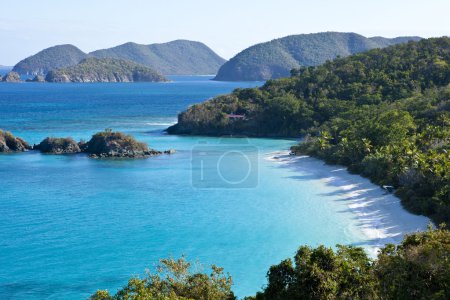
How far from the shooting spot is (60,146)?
57.9 metres

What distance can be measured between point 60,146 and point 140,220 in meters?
30.7

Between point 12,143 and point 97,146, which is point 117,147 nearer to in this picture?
point 97,146

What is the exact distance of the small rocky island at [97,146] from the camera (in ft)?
183

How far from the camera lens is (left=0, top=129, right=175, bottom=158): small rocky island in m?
55.7

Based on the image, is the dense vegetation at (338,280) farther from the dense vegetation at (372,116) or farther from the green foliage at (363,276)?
the dense vegetation at (372,116)

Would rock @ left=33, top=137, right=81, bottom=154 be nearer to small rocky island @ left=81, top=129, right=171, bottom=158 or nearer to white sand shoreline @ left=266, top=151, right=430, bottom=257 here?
small rocky island @ left=81, top=129, right=171, bottom=158

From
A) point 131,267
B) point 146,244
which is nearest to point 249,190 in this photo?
point 146,244

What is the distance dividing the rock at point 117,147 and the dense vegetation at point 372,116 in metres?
17.1

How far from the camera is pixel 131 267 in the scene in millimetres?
23562

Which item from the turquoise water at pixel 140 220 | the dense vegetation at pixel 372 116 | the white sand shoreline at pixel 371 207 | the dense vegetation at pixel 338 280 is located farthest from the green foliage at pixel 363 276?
the dense vegetation at pixel 372 116

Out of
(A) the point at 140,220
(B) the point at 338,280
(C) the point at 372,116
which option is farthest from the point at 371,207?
(C) the point at 372,116

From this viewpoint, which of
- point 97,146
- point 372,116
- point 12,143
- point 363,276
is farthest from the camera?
point 12,143

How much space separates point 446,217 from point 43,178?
106 feet

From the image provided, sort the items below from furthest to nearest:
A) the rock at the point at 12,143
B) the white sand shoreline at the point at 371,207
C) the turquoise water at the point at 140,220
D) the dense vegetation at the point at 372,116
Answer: the rock at the point at 12,143, the dense vegetation at the point at 372,116, the white sand shoreline at the point at 371,207, the turquoise water at the point at 140,220
